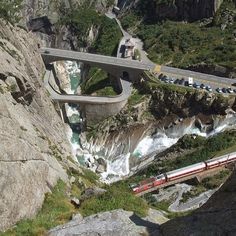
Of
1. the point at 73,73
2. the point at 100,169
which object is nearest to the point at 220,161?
the point at 100,169

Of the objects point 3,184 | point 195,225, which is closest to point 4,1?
point 3,184

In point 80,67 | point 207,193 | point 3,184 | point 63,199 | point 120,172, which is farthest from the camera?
point 80,67

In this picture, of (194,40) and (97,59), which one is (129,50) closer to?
(97,59)

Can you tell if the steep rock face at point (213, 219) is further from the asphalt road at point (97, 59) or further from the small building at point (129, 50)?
the small building at point (129, 50)

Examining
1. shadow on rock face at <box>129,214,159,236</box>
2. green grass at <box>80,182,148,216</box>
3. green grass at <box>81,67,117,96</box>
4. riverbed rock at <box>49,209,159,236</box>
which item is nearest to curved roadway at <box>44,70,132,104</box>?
green grass at <box>81,67,117,96</box>

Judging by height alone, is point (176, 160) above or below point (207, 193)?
below

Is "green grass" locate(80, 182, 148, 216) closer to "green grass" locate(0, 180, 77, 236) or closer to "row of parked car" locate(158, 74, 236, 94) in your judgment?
"green grass" locate(0, 180, 77, 236)

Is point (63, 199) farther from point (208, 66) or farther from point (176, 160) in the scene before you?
point (208, 66)

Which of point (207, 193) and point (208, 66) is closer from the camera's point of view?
point (207, 193)
